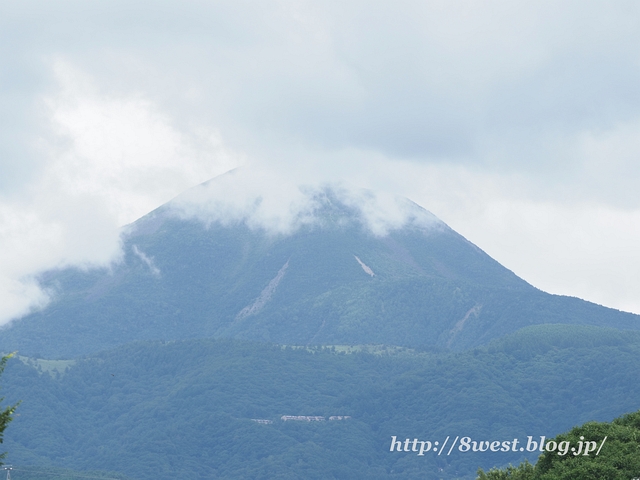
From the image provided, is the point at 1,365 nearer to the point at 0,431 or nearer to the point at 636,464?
the point at 0,431

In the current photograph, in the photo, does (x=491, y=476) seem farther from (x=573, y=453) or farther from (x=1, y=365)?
(x=1, y=365)

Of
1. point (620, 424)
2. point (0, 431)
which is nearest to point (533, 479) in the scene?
point (620, 424)

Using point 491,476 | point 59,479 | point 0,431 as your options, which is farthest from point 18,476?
point 0,431

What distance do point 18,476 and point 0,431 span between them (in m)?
156

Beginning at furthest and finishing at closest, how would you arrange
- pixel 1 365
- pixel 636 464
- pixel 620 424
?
pixel 620 424, pixel 636 464, pixel 1 365

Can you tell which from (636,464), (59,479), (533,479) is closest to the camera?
(636,464)

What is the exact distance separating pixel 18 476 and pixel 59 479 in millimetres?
7377

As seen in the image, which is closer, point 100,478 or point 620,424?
point 620,424

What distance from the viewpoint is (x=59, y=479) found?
635 ft

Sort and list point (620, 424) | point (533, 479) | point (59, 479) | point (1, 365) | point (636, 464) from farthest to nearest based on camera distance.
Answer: point (59, 479)
point (620, 424)
point (533, 479)
point (636, 464)
point (1, 365)

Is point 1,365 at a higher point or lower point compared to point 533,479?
higher

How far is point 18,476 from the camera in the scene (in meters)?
195

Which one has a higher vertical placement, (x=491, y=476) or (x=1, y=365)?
(x=1, y=365)

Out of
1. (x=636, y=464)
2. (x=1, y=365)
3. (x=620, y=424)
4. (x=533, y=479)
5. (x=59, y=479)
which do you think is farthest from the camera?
(x=59, y=479)
